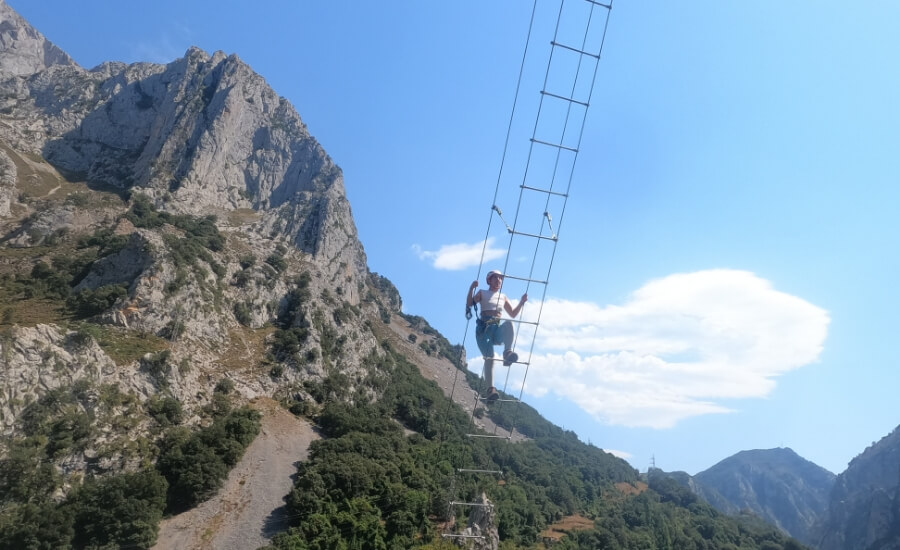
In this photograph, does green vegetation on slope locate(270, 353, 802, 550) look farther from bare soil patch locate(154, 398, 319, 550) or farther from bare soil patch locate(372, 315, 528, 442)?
bare soil patch locate(372, 315, 528, 442)

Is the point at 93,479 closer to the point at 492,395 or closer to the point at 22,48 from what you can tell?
the point at 492,395

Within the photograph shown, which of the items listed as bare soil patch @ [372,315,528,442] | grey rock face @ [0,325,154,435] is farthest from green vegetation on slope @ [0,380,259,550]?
bare soil patch @ [372,315,528,442]

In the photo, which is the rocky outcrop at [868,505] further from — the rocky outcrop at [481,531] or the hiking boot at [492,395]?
the hiking boot at [492,395]

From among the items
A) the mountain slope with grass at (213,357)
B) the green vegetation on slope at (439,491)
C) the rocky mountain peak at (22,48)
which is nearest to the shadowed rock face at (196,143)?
the mountain slope with grass at (213,357)

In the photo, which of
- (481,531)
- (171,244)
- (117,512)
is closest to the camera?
(117,512)

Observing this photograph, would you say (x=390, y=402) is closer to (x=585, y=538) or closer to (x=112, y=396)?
(x=585, y=538)

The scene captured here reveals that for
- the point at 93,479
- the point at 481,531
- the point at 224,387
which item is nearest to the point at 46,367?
the point at 93,479

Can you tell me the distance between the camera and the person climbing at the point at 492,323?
1403cm

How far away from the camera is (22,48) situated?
5965 inches

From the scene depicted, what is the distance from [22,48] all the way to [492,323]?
20873 centimetres

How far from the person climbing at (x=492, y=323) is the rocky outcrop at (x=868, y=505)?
14230 centimetres

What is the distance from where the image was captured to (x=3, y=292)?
53594mm

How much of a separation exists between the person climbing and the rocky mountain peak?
191m

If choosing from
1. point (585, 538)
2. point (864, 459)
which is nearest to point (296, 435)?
point (585, 538)
